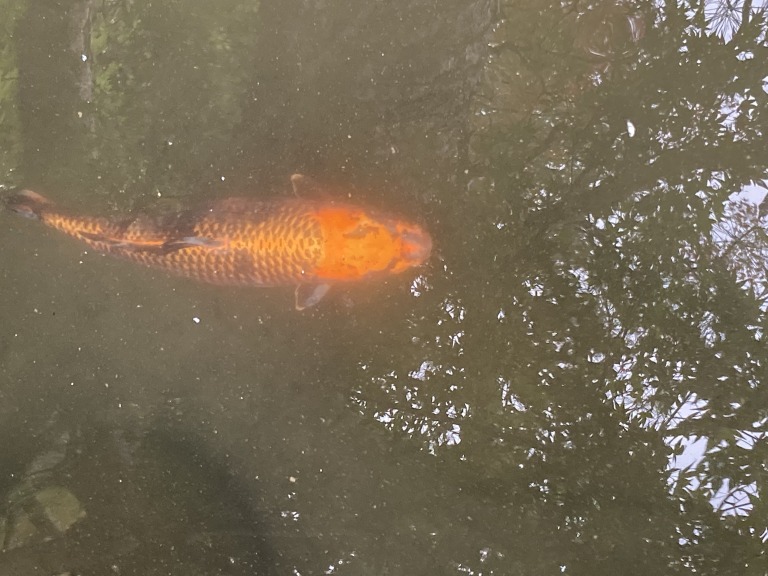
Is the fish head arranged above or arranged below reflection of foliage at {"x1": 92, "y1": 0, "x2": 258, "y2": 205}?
below

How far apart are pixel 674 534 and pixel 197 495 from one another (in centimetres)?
198

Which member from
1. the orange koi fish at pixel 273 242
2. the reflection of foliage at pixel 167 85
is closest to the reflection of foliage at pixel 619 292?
the orange koi fish at pixel 273 242

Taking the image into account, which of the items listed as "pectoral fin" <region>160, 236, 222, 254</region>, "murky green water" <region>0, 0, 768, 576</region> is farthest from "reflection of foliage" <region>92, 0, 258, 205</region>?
"pectoral fin" <region>160, 236, 222, 254</region>

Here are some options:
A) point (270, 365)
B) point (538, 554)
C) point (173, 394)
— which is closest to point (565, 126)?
point (270, 365)

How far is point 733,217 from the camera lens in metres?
2.11

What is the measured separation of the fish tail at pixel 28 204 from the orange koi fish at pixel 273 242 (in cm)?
24

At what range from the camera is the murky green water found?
84.4 inches

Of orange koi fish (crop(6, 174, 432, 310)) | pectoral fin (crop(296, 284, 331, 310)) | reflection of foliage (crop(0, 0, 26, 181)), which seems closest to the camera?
orange koi fish (crop(6, 174, 432, 310))

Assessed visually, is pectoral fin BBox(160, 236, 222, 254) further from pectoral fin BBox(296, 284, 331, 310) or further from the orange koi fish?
pectoral fin BBox(296, 284, 331, 310)

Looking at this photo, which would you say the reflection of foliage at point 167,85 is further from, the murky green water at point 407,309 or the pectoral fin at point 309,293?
the pectoral fin at point 309,293

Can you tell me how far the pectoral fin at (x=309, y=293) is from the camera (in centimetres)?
219

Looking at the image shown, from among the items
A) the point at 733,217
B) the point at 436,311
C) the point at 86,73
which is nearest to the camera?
the point at 733,217

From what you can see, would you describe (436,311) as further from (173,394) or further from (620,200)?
(173,394)

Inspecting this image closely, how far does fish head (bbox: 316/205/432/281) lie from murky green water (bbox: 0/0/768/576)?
9cm
